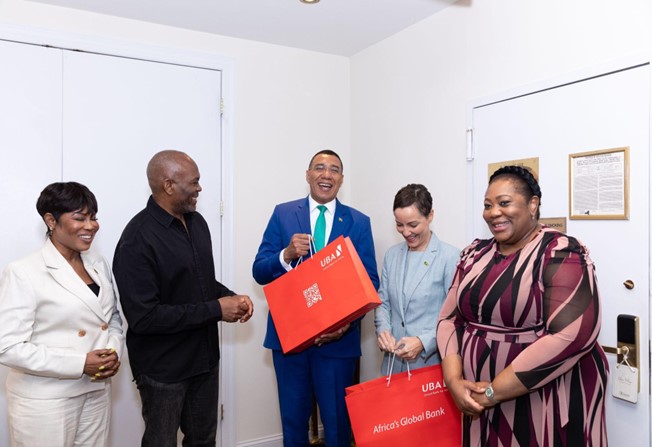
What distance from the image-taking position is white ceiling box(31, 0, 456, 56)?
271cm

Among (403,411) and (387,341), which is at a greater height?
(387,341)

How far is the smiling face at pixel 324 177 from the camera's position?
8.30ft

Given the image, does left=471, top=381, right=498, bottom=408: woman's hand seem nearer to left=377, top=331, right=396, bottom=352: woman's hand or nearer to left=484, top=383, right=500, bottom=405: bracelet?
left=484, top=383, right=500, bottom=405: bracelet

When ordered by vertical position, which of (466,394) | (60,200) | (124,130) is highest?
(124,130)

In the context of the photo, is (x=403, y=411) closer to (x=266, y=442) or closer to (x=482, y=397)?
(x=482, y=397)

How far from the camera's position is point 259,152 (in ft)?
10.8

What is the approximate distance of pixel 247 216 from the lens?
3258 millimetres

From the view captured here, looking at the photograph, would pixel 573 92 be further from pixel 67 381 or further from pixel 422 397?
pixel 67 381

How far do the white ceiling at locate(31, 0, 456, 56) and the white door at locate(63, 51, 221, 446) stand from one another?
26 cm

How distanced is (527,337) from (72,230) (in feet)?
5.41

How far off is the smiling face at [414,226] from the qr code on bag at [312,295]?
1.58 ft

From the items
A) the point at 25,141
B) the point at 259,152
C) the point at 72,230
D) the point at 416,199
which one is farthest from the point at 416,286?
the point at 25,141

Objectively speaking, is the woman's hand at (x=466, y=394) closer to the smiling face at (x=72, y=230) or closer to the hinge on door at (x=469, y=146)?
the hinge on door at (x=469, y=146)

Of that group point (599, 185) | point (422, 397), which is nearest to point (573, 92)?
point (599, 185)
